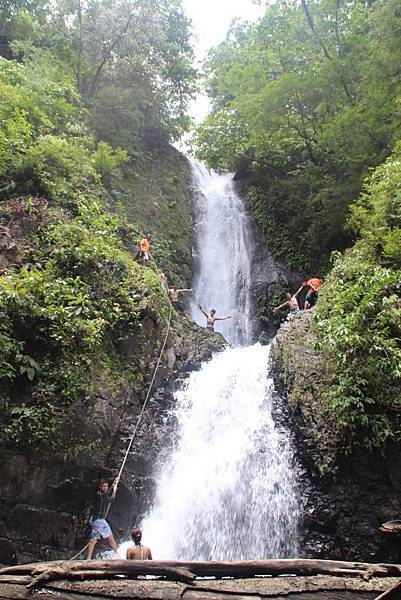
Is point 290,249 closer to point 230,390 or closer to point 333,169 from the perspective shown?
point 333,169

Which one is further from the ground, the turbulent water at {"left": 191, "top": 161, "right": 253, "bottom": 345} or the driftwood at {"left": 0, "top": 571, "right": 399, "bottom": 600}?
the turbulent water at {"left": 191, "top": 161, "right": 253, "bottom": 345}

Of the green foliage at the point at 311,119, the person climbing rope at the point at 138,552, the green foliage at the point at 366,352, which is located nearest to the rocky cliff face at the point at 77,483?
the person climbing rope at the point at 138,552

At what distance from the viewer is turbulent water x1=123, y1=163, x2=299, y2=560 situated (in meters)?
7.05

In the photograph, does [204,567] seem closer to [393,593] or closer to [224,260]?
[393,593]

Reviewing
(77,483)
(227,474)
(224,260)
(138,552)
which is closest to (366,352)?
(227,474)

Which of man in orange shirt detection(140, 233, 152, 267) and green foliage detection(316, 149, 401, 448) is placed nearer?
green foliage detection(316, 149, 401, 448)

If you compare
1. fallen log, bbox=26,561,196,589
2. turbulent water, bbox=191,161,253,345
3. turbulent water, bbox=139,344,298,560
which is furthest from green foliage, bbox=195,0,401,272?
fallen log, bbox=26,561,196,589

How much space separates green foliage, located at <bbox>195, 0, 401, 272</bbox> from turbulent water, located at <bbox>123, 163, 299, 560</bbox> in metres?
5.97

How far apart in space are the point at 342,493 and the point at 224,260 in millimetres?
10908

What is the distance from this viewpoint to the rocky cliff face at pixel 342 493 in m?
6.48

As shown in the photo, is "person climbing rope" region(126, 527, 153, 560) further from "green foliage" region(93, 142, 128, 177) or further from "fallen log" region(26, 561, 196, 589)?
"green foliage" region(93, 142, 128, 177)

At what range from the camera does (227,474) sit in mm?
7898

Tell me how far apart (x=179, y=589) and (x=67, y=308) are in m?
6.19

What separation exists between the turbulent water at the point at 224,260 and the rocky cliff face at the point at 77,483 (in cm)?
620
